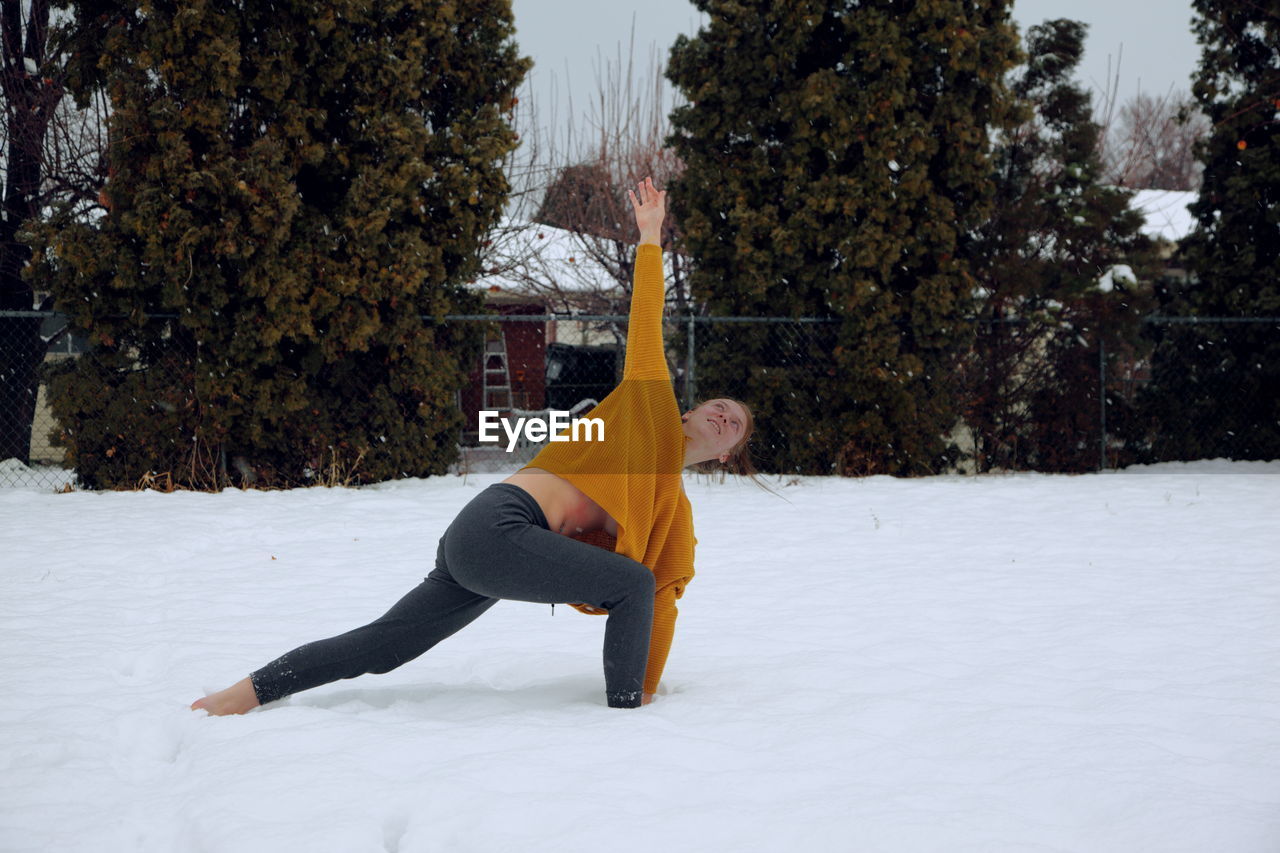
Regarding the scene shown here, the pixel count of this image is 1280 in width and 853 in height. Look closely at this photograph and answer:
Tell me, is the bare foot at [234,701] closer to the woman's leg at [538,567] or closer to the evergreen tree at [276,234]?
the woman's leg at [538,567]

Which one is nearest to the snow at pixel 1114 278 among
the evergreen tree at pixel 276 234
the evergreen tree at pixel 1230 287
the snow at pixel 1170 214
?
the evergreen tree at pixel 1230 287

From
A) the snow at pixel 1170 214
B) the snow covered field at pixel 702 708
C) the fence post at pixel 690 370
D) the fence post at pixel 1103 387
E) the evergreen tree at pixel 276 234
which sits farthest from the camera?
the snow at pixel 1170 214

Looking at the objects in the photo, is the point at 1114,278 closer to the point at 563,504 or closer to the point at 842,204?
the point at 842,204

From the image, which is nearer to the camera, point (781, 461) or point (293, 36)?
point (293, 36)

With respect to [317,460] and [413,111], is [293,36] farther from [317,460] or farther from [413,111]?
[317,460]

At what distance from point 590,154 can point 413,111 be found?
21.4 ft

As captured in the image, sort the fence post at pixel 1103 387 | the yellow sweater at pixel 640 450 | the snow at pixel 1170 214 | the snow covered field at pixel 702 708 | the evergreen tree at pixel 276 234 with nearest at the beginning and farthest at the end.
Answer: the snow covered field at pixel 702 708, the yellow sweater at pixel 640 450, the evergreen tree at pixel 276 234, the fence post at pixel 1103 387, the snow at pixel 1170 214

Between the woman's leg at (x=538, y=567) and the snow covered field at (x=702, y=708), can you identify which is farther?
the woman's leg at (x=538, y=567)

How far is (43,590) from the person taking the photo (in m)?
5.11

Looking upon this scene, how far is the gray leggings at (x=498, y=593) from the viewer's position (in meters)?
2.94

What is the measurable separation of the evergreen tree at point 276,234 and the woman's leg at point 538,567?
587 centimetres

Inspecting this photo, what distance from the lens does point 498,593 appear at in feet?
9.82

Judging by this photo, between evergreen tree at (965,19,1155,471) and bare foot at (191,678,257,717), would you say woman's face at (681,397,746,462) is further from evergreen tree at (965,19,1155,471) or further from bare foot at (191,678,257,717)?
evergreen tree at (965,19,1155,471)

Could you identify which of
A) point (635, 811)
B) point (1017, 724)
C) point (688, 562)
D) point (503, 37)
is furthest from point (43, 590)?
point (503, 37)
